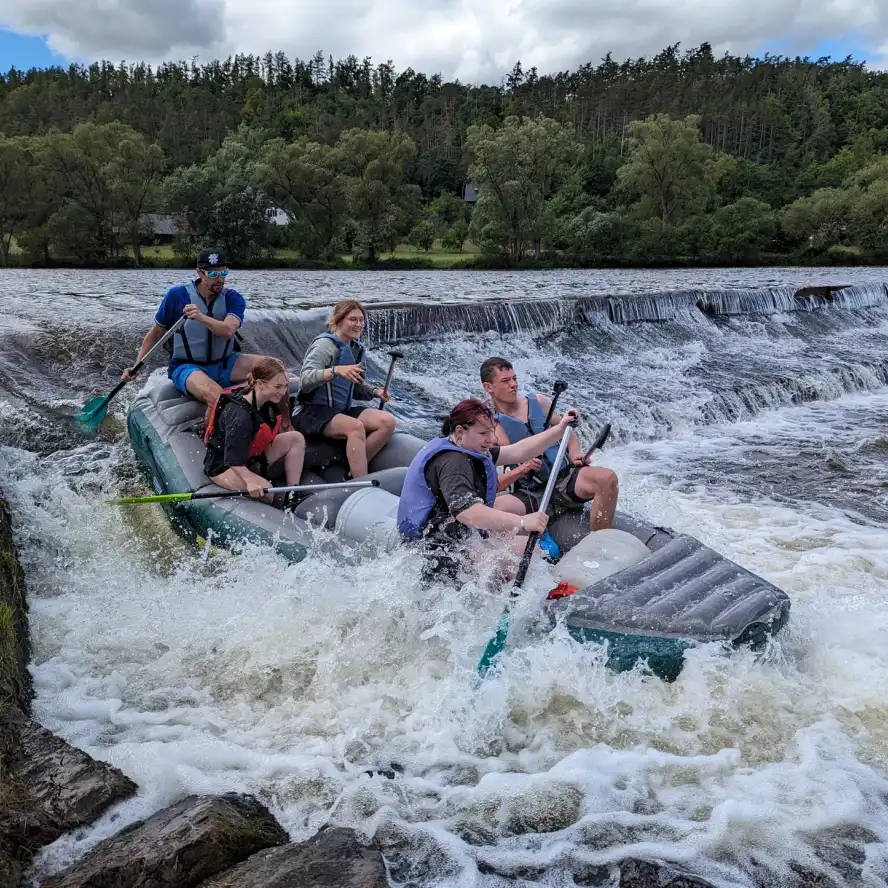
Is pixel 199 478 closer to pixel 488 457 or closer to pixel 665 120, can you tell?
pixel 488 457

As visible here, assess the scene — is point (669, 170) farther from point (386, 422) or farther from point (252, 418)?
point (252, 418)

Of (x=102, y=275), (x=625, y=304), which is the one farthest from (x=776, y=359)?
(x=102, y=275)

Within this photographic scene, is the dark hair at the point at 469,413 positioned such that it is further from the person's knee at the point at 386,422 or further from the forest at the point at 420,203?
the forest at the point at 420,203

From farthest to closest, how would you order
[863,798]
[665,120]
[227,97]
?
[227,97] < [665,120] < [863,798]

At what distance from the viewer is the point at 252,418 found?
516 centimetres

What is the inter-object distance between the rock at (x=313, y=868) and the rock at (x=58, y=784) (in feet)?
2.21

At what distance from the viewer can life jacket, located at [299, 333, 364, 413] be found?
593 cm

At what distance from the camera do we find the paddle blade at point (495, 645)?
156 inches

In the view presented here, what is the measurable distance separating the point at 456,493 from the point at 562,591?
2.61 ft

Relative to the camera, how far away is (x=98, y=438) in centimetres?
791

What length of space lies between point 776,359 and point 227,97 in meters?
98.7

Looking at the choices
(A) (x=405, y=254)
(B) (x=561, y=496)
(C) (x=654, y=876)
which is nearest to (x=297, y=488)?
(B) (x=561, y=496)

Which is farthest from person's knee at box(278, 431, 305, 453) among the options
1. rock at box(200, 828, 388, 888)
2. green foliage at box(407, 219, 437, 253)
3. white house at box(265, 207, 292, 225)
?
green foliage at box(407, 219, 437, 253)

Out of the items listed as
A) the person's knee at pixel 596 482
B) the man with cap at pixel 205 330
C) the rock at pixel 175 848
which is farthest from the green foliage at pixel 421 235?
the rock at pixel 175 848
